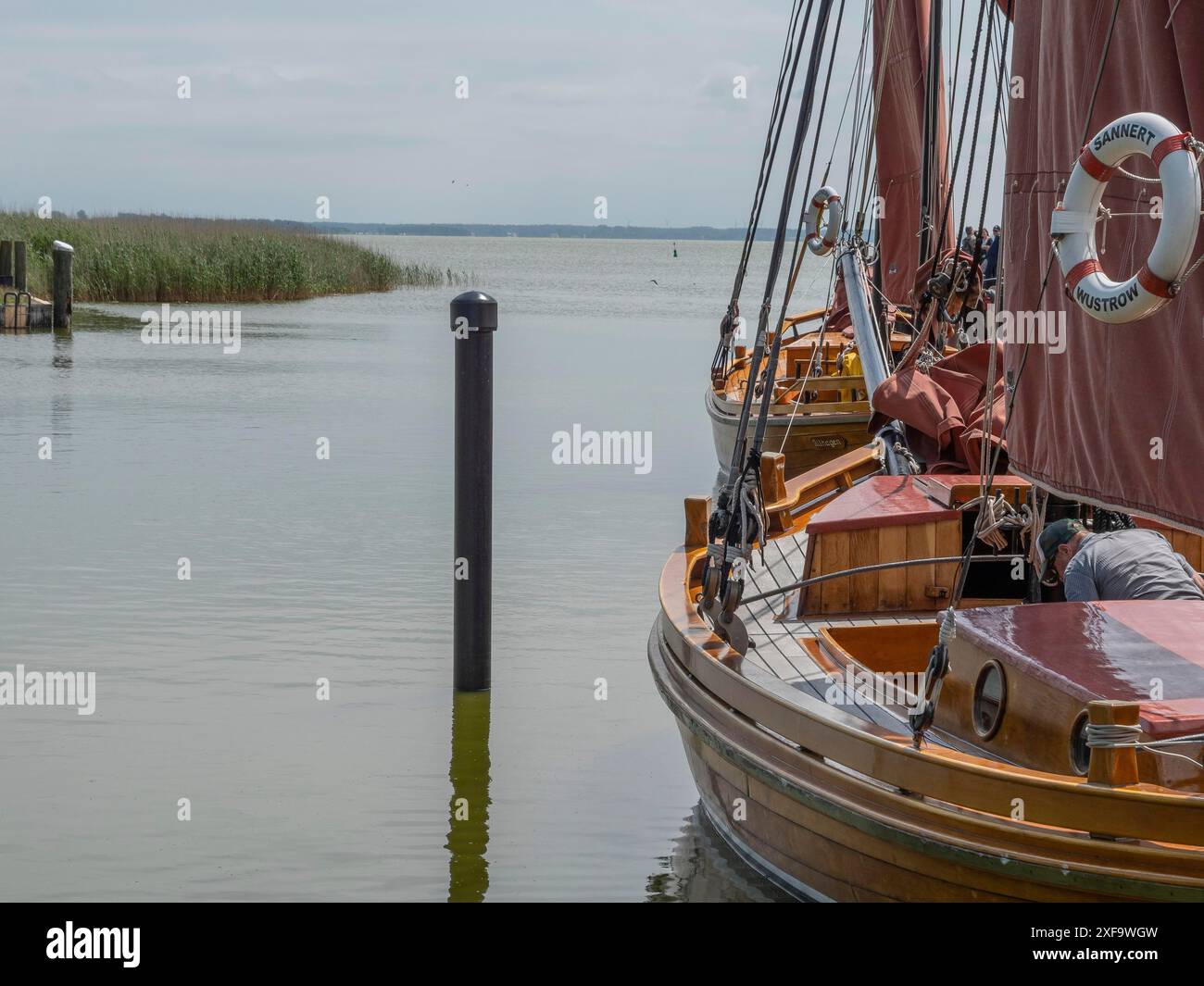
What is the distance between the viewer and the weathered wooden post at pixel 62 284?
30516 mm

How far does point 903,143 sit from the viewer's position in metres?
18.8

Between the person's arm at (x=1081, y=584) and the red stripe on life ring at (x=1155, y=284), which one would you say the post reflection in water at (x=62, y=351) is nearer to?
the person's arm at (x=1081, y=584)

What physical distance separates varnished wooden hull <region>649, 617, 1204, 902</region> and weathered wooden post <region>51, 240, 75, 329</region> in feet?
86.8

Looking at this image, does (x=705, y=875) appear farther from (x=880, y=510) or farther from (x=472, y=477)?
(x=472, y=477)

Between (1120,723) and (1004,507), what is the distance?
251cm

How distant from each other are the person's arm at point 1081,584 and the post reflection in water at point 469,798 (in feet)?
9.09

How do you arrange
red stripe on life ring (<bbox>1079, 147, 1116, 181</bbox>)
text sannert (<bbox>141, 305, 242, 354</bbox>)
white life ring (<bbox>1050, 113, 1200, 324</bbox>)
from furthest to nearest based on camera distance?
text sannert (<bbox>141, 305, 242, 354</bbox>) < red stripe on life ring (<bbox>1079, 147, 1116, 181</bbox>) < white life ring (<bbox>1050, 113, 1200, 324</bbox>)

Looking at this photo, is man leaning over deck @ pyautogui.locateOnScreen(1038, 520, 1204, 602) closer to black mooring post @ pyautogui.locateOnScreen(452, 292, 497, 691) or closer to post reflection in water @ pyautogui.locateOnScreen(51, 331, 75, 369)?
black mooring post @ pyautogui.locateOnScreen(452, 292, 497, 691)

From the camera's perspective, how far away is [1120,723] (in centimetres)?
441

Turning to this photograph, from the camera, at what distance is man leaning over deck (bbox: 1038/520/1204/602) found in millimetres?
5930

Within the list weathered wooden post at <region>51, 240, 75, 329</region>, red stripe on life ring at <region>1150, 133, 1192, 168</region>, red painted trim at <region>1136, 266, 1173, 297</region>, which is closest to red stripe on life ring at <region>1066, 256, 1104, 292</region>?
red painted trim at <region>1136, 266, 1173, 297</region>

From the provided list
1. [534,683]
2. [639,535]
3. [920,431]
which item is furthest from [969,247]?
[534,683]

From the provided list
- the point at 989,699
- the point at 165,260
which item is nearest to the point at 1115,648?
the point at 989,699

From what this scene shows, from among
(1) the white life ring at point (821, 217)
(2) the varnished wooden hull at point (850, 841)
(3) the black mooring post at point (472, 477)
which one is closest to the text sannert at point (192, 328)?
(1) the white life ring at point (821, 217)
